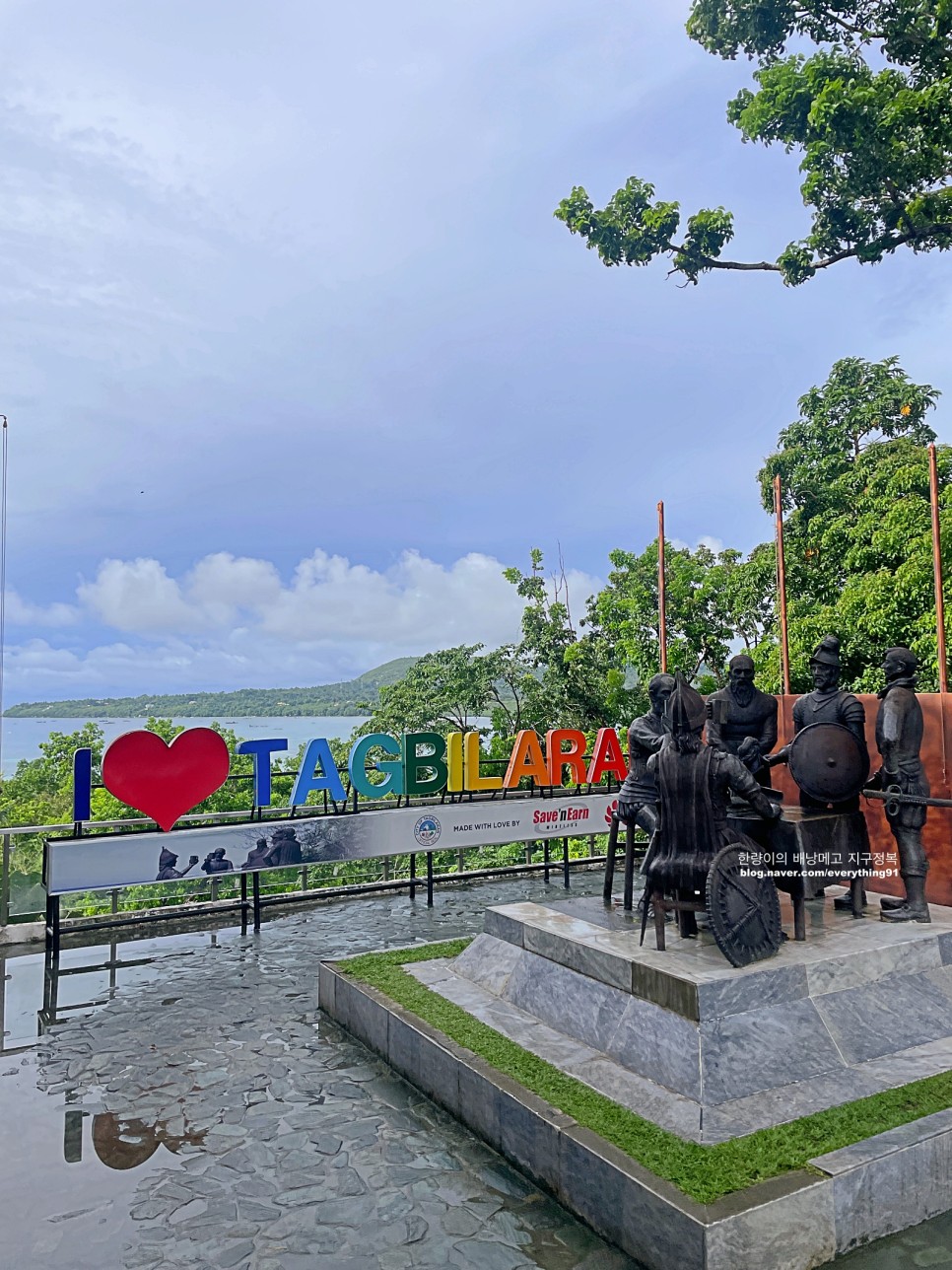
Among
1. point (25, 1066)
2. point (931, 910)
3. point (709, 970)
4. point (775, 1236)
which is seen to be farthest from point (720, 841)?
point (25, 1066)

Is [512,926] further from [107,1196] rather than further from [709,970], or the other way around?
[107,1196]

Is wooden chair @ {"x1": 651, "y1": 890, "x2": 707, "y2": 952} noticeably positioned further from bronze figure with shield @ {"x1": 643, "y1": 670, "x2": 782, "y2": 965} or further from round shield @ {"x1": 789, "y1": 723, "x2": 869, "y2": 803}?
round shield @ {"x1": 789, "y1": 723, "x2": 869, "y2": 803}

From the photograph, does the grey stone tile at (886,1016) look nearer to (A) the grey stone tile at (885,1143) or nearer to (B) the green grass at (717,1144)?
(B) the green grass at (717,1144)

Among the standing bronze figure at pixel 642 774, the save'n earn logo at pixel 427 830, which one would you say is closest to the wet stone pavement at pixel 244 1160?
the standing bronze figure at pixel 642 774

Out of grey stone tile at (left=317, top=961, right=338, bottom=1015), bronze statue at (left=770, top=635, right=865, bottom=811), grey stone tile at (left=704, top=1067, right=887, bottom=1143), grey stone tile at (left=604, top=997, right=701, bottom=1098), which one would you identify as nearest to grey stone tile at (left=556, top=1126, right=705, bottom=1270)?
grey stone tile at (left=704, top=1067, right=887, bottom=1143)

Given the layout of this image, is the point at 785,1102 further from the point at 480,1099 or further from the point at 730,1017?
the point at 480,1099

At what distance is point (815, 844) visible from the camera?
7.21 m

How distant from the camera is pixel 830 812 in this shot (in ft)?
24.4

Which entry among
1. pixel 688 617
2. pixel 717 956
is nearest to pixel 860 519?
pixel 688 617

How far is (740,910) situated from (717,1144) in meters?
1.49

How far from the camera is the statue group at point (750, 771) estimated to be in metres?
5.94

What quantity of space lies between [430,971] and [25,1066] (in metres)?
3.15

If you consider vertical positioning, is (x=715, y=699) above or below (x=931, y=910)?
above

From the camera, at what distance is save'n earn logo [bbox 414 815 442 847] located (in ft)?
38.1
